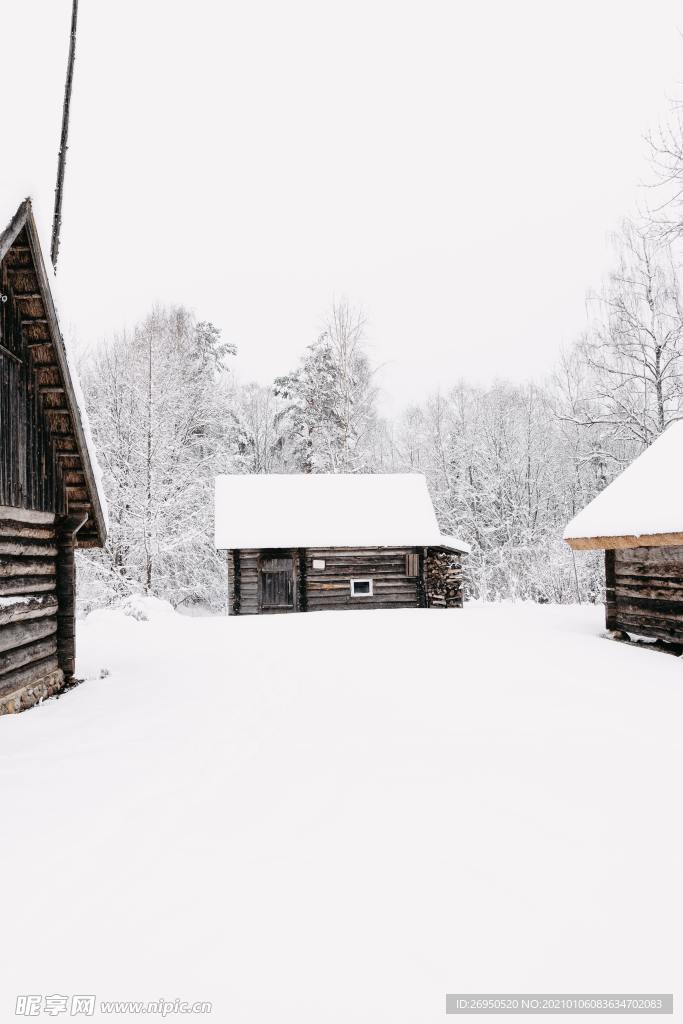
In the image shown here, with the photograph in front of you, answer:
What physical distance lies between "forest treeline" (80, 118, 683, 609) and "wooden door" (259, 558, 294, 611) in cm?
409

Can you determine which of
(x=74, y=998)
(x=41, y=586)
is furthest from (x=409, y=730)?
(x=41, y=586)

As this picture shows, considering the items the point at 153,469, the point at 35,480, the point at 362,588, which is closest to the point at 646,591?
the point at 35,480

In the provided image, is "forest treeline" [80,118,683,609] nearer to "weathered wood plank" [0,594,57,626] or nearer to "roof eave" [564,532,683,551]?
"roof eave" [564,532,683,551]

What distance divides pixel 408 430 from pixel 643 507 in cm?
3215

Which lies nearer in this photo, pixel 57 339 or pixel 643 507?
pixel 57 339

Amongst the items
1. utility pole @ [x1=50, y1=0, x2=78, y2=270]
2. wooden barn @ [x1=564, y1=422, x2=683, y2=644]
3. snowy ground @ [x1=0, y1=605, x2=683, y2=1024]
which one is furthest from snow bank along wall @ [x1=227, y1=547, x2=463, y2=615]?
utility pole @ [x1=50, y1=0, x2=78, y2=270]

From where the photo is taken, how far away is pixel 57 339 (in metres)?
7.37

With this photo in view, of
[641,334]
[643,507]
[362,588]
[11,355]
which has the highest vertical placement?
[641,334]

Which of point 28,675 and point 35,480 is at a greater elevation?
point 35,480

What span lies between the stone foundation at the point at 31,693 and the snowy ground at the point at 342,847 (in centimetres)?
28

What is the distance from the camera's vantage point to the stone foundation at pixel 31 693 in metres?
6.79

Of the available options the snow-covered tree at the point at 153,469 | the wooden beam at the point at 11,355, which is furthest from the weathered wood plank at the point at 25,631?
the snow-covered tree at the point at 153,469

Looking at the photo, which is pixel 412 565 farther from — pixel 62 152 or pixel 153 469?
pixel 62 152

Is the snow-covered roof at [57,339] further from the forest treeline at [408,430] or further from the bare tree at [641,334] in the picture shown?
the bare tree at [641,334]
